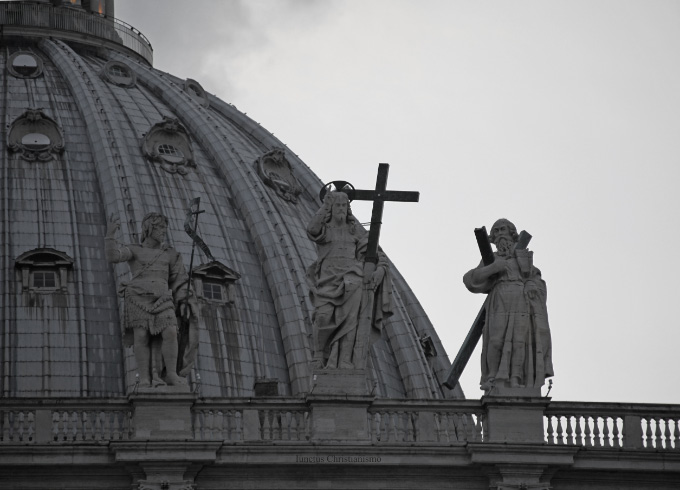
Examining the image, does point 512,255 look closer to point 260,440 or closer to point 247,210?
point 260,440

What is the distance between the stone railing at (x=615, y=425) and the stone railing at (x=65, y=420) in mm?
8355

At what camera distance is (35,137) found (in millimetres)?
→ 90188

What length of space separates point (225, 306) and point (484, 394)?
2896 centimetres

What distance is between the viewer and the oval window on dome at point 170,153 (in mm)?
90875

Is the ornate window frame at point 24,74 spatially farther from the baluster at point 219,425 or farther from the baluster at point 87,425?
the baluster at point 219,425

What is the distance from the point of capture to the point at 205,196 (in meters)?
90.1

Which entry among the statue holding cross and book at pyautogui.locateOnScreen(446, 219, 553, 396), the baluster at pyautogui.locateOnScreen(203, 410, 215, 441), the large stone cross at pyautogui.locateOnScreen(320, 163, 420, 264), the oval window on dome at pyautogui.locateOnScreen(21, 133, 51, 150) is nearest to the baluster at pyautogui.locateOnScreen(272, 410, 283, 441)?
the baluster at pyautogui.locateOnScreen(203, 410, 215, 441)

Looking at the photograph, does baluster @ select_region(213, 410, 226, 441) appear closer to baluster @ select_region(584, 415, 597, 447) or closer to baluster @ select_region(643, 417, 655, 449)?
baluster @ select_region(584, 415, 597, 447)

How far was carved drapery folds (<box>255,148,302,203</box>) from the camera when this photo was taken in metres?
92.3

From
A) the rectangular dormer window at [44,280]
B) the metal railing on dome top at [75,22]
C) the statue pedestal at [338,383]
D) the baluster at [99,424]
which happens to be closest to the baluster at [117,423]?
the baluster at [99,424]

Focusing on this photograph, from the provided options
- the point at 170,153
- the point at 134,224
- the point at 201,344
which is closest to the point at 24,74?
the point at 170,153

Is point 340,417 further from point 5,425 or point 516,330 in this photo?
point 5,425

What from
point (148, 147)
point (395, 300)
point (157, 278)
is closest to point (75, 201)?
point (148, 147)

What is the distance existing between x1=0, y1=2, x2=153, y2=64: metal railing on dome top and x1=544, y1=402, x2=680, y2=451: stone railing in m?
44.2
